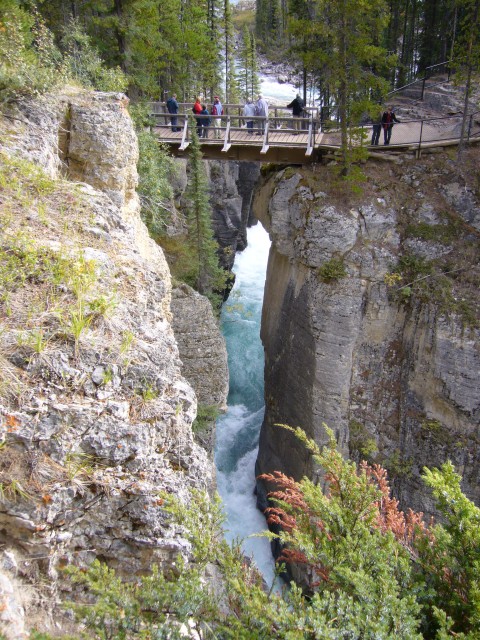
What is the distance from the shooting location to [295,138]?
54.1ft

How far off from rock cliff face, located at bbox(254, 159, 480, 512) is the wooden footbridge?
79 centimetres

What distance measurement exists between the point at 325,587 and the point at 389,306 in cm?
1113

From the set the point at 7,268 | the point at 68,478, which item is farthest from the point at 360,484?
the point at 7,268

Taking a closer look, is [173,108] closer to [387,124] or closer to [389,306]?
[387,124]

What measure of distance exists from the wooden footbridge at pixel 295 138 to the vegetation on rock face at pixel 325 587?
13100 millimetres

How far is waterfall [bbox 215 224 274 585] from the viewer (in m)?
17.9

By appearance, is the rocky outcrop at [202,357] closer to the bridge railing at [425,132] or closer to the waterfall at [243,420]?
the waterfall at [243,420]

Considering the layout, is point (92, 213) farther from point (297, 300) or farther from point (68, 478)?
point (297, 300)

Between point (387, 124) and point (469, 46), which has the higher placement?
point (469, 46)

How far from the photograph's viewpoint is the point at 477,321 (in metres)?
13.6

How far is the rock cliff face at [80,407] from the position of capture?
4.03 metres

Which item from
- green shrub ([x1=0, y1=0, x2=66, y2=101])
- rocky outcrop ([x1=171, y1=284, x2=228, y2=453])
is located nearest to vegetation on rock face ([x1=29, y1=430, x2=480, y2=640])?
green shrub ([x1=0, y1=0, x2=66, y2=101])

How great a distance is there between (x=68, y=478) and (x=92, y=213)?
4380 millimetres

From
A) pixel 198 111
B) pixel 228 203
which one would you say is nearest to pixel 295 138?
pixel 198 111
